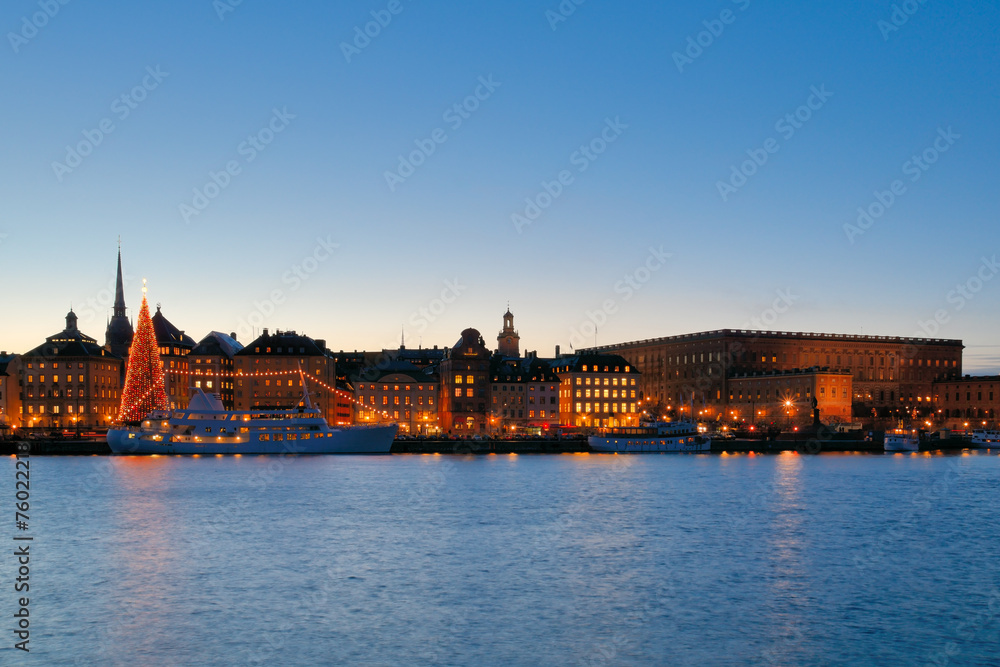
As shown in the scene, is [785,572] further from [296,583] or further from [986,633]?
[296,583]

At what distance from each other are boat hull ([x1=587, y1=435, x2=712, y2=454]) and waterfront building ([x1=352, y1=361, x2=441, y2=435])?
84.8ft

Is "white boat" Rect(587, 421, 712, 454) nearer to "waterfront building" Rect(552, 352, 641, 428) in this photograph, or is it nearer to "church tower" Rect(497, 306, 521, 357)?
"waterfront building" Rect(552, 352, 641, 428)

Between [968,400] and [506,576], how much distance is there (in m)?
155

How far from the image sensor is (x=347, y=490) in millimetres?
54125

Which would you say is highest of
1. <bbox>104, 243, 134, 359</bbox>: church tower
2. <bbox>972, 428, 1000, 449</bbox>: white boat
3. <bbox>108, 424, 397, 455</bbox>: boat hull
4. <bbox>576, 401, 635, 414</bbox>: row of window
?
<bbox>104, 243, 134, 359</bbox>: church tower

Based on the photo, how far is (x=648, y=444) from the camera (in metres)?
104

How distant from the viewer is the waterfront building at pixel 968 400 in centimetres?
15875

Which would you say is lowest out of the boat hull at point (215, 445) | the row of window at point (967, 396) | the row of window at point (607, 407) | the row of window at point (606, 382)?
the boat hull at point (215, 445)

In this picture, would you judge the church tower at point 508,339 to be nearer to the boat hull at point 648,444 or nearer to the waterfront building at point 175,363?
the waterfront building at point 175,363

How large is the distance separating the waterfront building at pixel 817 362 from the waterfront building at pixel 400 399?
58360 millimetres

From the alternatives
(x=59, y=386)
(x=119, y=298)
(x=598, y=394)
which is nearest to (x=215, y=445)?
(x=59, y=386)

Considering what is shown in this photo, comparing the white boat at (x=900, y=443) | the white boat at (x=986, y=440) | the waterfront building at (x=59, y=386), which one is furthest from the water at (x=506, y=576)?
the waterfront building at (x=59, y=386)

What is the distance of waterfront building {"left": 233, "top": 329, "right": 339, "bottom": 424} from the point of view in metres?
129

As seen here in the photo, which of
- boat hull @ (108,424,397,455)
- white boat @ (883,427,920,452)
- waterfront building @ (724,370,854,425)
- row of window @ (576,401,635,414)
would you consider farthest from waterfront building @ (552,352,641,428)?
boat hull @ (108,424,397,455)
